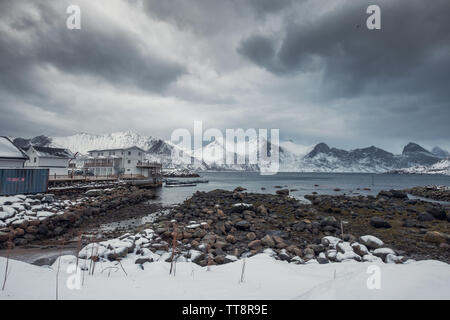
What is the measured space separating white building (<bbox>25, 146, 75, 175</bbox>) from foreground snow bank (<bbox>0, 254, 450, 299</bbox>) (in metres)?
42.4

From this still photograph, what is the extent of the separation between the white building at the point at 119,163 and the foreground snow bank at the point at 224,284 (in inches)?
2068

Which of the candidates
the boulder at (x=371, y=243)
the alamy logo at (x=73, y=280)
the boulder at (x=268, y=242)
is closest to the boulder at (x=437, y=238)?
the boulder at (x=371, y=243)

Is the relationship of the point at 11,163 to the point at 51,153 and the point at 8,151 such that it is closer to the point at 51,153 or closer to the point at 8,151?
the point at 8,151

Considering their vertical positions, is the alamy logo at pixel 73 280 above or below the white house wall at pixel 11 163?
below

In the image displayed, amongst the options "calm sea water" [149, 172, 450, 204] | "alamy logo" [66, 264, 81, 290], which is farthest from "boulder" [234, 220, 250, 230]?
"calm sea water" [149, 172, 450, 204]

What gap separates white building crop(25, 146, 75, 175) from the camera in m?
37.8

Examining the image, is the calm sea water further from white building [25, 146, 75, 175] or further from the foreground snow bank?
the foreground snow bank

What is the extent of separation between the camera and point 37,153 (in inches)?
1486

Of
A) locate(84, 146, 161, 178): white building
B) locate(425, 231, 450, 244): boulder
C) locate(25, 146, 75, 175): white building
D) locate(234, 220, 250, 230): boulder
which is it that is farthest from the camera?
locate(84, 146, 161, 178): white building

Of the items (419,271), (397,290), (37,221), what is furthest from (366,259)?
(37,221)

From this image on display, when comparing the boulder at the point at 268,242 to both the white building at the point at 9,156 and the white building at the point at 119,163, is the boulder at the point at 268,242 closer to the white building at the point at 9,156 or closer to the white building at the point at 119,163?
the white building at the point at 9,156

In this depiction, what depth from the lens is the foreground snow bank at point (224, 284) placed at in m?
4.23

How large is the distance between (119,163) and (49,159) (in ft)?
54.8
